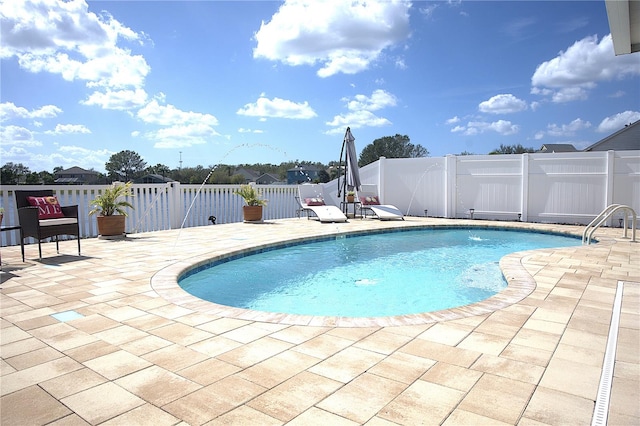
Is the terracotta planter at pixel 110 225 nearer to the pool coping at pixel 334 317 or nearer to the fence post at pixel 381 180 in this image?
the pool coping at pixel 334 317

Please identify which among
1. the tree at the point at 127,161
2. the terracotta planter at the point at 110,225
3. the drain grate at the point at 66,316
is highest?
the tree at the point at 127,161

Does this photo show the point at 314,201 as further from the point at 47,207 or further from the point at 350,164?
the point at 47,207

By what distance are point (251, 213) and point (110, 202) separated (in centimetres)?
353

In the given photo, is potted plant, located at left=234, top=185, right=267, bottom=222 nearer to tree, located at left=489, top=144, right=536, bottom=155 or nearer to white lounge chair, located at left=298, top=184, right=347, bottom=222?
white lounge chair, located at left=298, top=184, right=347, bottom=222

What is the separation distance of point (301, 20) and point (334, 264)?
24.3 ft

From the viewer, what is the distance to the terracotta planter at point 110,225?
23.8 ft

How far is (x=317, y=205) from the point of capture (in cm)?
1152

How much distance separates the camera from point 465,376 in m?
2.15

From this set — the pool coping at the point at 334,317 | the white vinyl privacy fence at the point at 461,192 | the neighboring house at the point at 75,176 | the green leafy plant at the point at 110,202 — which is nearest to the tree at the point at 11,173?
the neighboring house at the point at 75,176

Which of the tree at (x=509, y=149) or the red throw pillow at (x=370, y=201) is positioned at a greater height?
the tree at (x=509, y=149)

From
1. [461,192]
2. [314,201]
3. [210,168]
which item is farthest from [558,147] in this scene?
[210,168]

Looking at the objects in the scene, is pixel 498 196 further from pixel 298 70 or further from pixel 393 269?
pixel 298 70

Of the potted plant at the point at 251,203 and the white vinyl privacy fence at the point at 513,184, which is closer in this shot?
the white vinyl privacy fence at the point at 513,184

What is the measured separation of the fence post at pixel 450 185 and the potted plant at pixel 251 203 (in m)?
5.48
